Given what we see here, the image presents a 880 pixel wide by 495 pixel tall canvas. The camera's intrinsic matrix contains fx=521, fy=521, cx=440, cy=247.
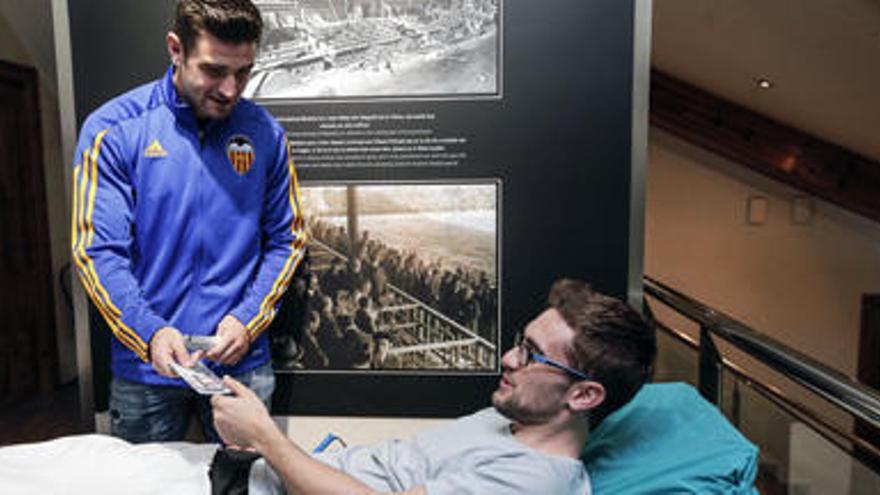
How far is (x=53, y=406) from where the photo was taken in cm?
341

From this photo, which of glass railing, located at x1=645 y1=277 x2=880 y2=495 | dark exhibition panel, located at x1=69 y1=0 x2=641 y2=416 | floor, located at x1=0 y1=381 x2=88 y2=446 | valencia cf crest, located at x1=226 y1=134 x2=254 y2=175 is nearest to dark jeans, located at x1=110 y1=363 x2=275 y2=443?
dark exhibition panel, located at x1=69 y1=0 x2=641 y2=416

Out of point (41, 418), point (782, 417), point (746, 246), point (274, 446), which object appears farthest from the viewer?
point (746, 246)

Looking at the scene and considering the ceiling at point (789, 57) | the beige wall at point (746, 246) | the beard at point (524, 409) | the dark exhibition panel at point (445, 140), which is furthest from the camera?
the beige wall at point (746, 246)

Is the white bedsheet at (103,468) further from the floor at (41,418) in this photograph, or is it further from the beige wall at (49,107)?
the beige wall at (49,107)

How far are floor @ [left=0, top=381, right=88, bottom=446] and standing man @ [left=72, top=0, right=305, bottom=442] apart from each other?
2.18 meters

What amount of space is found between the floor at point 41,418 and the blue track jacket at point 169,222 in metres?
2.24

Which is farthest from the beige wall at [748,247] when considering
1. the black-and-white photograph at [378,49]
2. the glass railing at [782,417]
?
the black-and-white photograph at [378,49]

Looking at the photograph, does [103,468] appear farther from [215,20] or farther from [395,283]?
[215,20]

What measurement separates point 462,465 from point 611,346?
394 mm

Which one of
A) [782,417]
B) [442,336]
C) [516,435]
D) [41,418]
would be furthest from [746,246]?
[41,418]

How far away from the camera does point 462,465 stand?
3.50 feet

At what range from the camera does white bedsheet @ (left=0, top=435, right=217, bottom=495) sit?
3.77ft

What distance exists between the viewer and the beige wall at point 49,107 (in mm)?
3221

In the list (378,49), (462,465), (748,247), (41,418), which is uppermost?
(378,49)
